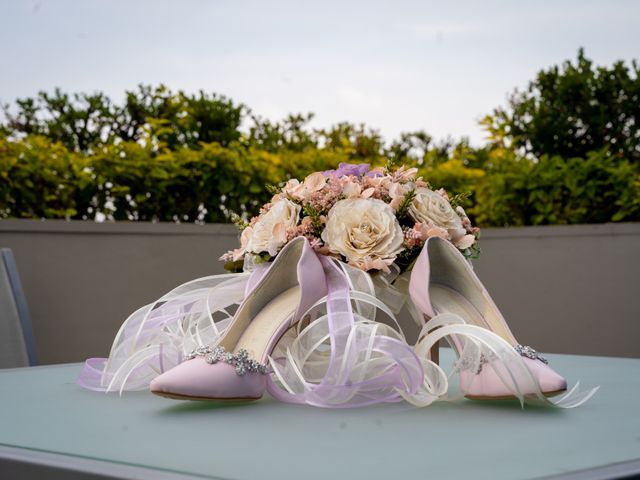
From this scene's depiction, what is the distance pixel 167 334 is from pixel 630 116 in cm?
363

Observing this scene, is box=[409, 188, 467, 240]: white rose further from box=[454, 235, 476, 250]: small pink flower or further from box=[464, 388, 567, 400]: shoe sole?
box=[464, 388, 567, 400]: shoe sole

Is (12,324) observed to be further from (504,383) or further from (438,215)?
(504,383)

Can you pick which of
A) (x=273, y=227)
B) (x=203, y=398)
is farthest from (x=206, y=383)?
(x=273, y=227)

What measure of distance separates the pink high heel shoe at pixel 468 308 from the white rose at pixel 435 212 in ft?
0.18

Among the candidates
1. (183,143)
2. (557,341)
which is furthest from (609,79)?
(183,143)

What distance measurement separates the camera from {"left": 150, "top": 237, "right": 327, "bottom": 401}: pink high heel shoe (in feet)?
3.57

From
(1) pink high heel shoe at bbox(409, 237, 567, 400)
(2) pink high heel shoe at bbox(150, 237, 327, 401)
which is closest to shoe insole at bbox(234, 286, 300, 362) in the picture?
(2) pink high heel shoe at bbox(150, 237, 327, 401)

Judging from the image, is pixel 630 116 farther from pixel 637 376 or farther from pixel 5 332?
pixel 5 332

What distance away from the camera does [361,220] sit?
4.39 ft

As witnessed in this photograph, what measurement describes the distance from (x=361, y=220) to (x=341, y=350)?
26cm

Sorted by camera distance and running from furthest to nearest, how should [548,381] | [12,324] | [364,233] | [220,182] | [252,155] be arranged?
[252,155] < [220,182] < [12,324] < [364,233] < [548,381]

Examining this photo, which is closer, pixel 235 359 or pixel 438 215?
pixel 235 359

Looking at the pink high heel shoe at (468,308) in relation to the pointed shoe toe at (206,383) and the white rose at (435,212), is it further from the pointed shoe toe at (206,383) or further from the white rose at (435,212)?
the pointed shoe toe at (206,383)

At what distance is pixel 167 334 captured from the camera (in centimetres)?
152
